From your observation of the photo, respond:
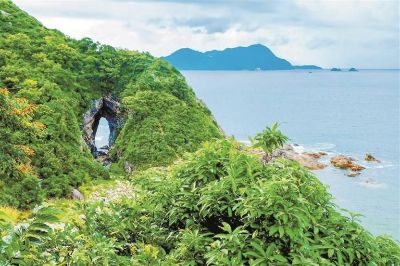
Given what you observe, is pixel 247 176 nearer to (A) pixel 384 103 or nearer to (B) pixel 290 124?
(B) pixel 290 124

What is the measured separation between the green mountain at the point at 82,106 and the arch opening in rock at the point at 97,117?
0.26ft

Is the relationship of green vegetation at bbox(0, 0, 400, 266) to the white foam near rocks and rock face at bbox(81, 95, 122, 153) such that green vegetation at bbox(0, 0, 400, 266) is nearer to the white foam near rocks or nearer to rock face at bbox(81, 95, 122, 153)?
rock face at bbox(81, 95, 122, 153)

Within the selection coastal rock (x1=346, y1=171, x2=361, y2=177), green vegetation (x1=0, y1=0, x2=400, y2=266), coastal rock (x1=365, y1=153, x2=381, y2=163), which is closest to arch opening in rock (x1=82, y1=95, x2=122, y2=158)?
green vegetation (x1=0, y1=0, x2=400, y2=266)

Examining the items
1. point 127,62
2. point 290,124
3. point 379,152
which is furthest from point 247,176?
point 290,124

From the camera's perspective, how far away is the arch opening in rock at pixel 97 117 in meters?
30.0

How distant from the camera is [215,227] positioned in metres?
6.04

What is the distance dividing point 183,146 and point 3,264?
23965 millimetres

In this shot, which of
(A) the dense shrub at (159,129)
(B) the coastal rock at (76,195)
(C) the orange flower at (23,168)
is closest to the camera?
(C) the orange flower at (23,168)

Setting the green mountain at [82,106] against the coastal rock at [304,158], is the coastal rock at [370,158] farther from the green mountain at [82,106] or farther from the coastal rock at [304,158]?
the green mountain at [82,106]

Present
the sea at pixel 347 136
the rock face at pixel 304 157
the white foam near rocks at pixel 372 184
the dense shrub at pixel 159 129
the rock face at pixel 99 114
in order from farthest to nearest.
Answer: the rock face at pixel 304 157
the white foam near rocks at pixel 372 184
the sea at pixel 347 136
the rock face at pixel 99 114
the dense shrub at pixel 159 129

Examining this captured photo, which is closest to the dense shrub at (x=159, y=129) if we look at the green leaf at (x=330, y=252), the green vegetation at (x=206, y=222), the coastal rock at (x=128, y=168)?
the coastal rock at (x=128, y=168)

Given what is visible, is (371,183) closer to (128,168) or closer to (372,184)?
(372,184)

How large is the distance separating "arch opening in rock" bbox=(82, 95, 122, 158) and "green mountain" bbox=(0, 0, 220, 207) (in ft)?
0.26

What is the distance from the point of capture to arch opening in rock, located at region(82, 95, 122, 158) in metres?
30.0
